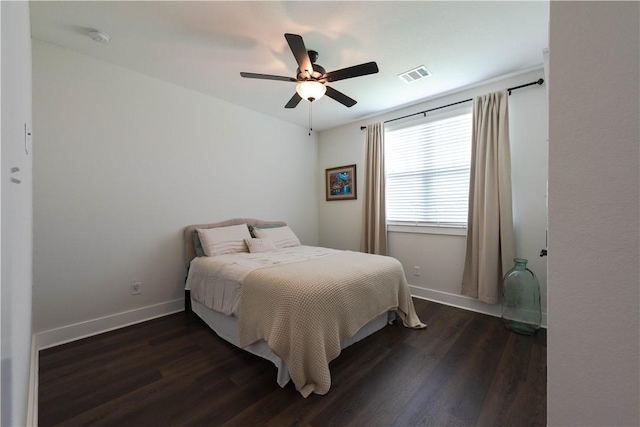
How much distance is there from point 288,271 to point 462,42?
2.46 meters

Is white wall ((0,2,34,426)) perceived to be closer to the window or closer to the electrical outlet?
the electrical outlet

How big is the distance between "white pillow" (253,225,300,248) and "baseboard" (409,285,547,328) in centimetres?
181

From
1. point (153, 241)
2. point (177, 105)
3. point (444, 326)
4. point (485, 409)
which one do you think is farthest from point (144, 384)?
point (177, 105)

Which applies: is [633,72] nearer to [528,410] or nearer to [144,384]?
[528,410]

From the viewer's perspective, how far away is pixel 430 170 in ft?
10.9

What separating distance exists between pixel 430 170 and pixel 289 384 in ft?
→ 9.54

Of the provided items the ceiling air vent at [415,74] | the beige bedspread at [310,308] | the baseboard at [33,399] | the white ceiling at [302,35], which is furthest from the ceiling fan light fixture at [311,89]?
the baseboard at [33,399]

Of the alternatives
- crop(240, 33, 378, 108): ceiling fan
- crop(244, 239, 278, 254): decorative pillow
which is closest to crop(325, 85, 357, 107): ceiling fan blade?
crop(240, 33, 378, 108): ceiling fan

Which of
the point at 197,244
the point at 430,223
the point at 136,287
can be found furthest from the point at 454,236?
the point at 136,287

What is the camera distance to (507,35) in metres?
2.08

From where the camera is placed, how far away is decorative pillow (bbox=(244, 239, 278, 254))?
10.2ft

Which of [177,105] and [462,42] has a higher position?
[462,42]

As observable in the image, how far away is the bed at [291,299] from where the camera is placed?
164cm

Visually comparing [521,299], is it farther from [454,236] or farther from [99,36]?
[99,36]
